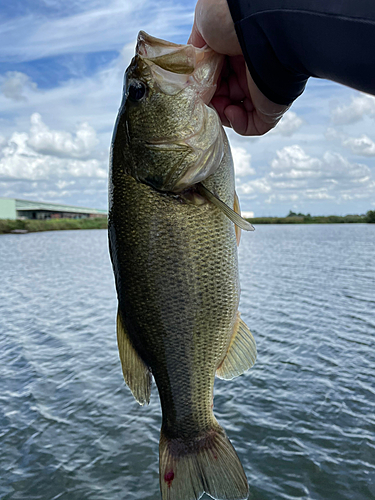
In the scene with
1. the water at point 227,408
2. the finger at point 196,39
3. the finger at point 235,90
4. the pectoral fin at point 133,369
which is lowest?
the water at point 227,408

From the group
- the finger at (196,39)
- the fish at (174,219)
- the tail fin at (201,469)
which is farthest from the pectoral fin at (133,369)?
the finger at (196,39)

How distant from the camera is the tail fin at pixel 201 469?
2.32 m

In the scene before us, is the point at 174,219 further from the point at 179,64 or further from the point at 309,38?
the point at 309,38

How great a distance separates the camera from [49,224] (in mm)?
80250

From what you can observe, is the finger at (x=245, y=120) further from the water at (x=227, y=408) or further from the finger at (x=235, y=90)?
the water at (x=227, y=408)

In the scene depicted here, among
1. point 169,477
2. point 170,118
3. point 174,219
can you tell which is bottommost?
point 169,477

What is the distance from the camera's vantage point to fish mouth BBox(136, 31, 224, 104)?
6.76 feet

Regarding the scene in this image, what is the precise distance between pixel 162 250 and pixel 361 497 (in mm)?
5709

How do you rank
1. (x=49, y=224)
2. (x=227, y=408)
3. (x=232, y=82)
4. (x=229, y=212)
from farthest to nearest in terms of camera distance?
(x=49, y=224)
(x=227, y=408)
(x=232, y=82)
(x=229, y=212)

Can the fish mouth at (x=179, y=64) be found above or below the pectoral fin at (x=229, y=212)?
above

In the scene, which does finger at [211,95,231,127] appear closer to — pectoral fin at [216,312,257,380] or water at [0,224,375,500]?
pectoral fin at [216,312,257,380]

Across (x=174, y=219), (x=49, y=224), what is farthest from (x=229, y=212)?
(x=49, y=224)

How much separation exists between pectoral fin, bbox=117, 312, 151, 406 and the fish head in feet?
2.62

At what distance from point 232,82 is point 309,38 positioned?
98 centimetres
